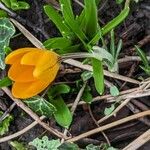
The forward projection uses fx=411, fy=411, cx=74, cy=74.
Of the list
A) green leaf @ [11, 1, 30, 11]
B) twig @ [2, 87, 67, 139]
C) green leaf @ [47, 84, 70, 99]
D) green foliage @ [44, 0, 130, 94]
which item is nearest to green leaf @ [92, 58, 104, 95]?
green foliage @ [44, 0, 130, 94]

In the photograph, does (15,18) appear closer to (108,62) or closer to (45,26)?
(45,26)

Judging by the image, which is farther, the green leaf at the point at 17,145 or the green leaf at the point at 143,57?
the green leaf at the point at 17,145

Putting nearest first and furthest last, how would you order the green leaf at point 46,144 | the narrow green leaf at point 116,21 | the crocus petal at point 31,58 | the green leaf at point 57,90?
1. the crocus petal at point 31,58
2. the narrow green leaf at point 116,21
3. the green leaf at point 46,144
4. the green leaf at point 57,90

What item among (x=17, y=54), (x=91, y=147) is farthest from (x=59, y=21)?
(x=91, y=147)

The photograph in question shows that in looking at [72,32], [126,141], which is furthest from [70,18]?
[126,141]

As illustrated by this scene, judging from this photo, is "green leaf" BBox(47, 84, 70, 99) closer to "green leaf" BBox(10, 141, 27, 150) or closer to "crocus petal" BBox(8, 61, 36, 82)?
"green leaf" BBox(10, 141, 27, 150)

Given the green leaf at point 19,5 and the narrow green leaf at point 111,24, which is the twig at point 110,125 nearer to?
the narrow green leaf at point 111,24

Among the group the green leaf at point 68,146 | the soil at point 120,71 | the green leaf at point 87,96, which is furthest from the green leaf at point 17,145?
the green leaf at point 87,96
